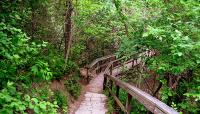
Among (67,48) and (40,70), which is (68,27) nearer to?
(67,48)

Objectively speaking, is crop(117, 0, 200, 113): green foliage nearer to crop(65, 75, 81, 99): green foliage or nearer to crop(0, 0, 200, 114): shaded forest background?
crop(0, 0, 200, 114): shaded forest background

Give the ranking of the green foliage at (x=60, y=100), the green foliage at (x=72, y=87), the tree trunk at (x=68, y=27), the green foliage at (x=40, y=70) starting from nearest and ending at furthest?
the green foliage at (x=40, y=70), the green foliage at (x=60, y=100), the green foliage at (x=72, y=87), the tree trunk at (x=68, y=27)

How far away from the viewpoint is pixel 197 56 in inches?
223

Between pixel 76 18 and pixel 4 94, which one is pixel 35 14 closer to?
pixel 76 18

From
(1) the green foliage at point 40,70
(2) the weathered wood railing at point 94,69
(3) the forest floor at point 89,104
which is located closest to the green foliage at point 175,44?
(3) the forest floor at point 89,104

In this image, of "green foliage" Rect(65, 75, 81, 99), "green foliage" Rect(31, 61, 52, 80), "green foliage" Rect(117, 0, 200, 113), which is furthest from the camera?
"green foliage" Rect(65, 75, 81, 99)

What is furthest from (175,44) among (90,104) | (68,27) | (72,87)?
(68,27)

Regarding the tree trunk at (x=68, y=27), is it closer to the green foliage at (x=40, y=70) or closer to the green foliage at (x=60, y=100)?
the green foliage at (x=60, y=100)

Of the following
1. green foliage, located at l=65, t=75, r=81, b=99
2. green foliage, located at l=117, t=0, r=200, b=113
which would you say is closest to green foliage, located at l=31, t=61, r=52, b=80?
green foliage, located at l=117, t=0, r=200, b=113

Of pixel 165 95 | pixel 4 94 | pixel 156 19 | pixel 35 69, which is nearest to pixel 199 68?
pixel 165 95

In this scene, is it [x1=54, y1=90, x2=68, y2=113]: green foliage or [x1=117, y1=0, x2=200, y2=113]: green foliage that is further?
[x1=54, y1=90, x2=68, y2=113]: green foliage

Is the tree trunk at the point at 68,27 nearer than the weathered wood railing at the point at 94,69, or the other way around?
the tree trunk at the point at 68,27

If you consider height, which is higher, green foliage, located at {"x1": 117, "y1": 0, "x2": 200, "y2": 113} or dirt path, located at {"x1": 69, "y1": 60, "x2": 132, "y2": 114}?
green foliage, located at {"x1": 117, "y1": 0, "x2": 200, "y2": 113}

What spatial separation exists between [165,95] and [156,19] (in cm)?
246
